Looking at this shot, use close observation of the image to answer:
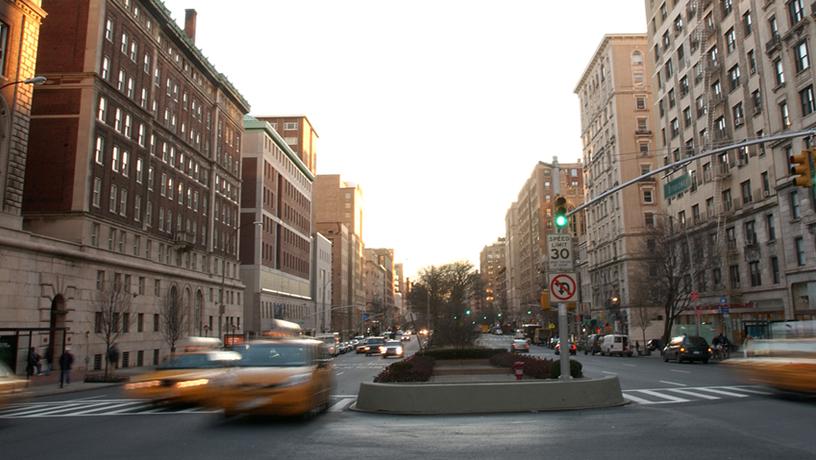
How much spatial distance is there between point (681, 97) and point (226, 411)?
61.1m

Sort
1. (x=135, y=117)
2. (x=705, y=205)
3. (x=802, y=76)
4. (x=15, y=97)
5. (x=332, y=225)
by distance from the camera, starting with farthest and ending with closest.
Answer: (x=332, y=225) < (x=705, y=205) < (x=135, y=117) < (x=802, y=76) < (x=15, y=97)

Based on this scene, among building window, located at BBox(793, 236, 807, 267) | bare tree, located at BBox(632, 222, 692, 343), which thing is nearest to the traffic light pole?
building window, located at BBox(793, 236, 807, 267)

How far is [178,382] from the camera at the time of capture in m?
16.8

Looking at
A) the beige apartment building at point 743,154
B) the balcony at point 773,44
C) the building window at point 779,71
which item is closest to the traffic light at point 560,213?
the beige apartment building at point 743,154

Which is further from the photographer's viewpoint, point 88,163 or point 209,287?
point 209,287

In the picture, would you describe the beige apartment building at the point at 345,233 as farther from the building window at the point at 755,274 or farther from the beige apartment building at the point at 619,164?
the building window at the point at 755,274

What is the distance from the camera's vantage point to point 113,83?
1844 inches

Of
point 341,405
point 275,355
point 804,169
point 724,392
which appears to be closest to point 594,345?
point 724,392

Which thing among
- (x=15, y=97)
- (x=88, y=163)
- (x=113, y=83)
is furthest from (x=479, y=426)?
(x=113, y=83)

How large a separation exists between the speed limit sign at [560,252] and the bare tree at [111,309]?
2909cm

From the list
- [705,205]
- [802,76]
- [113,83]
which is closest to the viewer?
[802,76]

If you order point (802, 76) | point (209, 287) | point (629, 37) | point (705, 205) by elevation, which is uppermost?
point (629, 37)

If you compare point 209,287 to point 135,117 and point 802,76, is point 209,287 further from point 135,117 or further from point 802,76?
point 802,76

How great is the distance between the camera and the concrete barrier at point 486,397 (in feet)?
49.3
